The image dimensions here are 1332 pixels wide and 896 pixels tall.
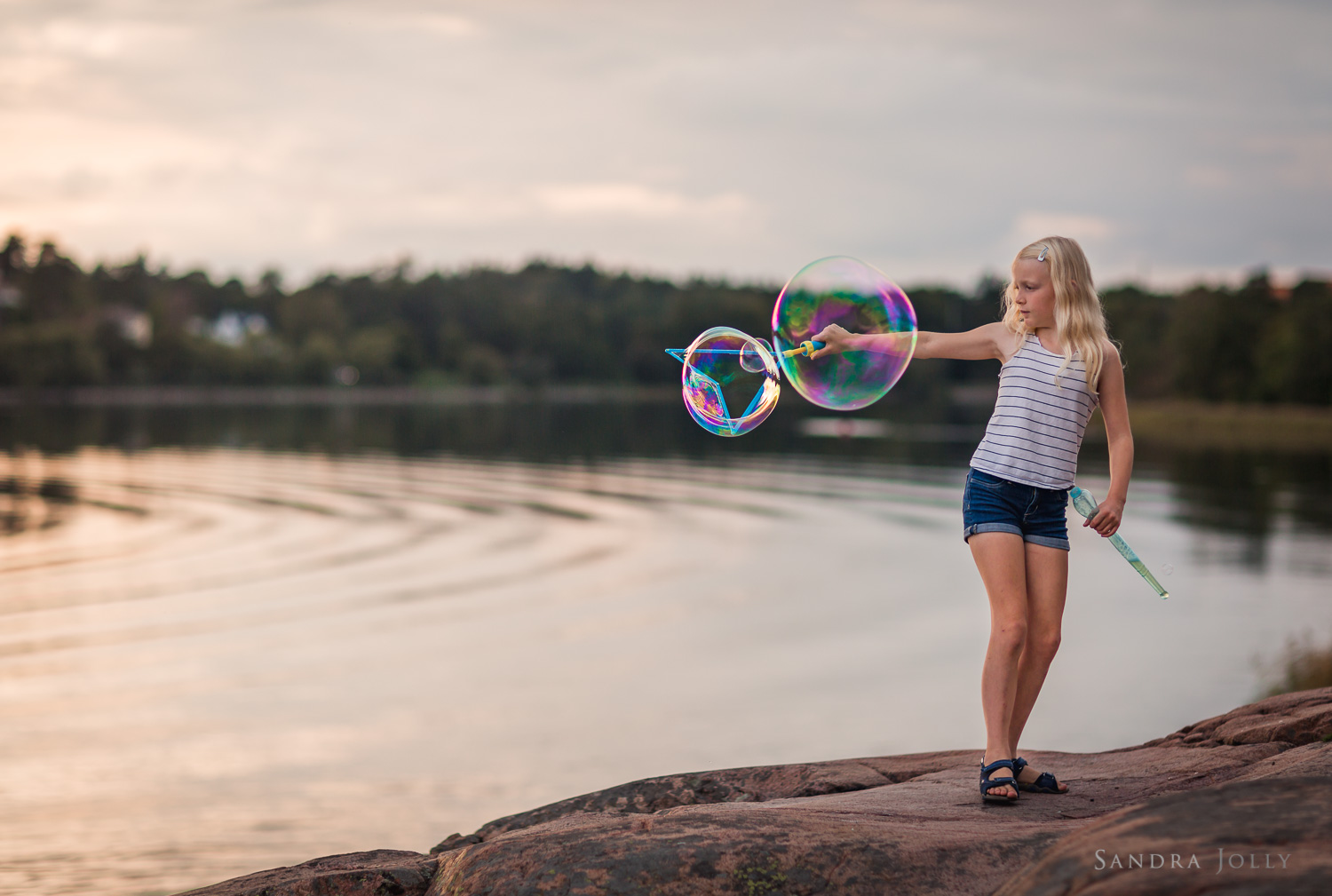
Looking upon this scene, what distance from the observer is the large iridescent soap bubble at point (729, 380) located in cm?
808

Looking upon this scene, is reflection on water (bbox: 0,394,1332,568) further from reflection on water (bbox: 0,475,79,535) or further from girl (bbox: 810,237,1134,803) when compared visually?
girl (bbox: 810,237,1134,803)

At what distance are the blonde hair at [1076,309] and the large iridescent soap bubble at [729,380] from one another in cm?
243

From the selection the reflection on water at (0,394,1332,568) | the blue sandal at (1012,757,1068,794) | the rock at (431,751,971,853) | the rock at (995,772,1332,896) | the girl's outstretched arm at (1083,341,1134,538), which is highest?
the girl's outstretched arm at (1083,341,1134,538)

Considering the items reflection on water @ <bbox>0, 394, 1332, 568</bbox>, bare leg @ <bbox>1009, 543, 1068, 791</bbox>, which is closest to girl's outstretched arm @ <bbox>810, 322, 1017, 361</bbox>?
bare leg @ <bbox>1009, 543, 1068, 791</bbox>

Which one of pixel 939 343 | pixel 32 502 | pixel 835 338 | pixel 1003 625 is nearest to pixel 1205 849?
pixel 1003 625

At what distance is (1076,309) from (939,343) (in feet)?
2.53

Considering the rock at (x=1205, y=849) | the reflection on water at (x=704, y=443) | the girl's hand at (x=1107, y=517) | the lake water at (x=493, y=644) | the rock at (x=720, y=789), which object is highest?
the girl's hand at (x=1107, y=517)

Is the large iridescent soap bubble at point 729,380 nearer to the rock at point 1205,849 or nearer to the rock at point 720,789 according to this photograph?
the rock at point 720,789

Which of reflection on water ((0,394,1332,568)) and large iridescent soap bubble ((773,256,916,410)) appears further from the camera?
reflection on water ((0,394,1332,568))

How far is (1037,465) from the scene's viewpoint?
5.92 metres

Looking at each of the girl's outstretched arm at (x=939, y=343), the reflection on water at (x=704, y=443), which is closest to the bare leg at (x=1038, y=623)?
the girl's outstretched arm at (x=939, y=343)

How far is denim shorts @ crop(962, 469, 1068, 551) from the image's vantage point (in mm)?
5934

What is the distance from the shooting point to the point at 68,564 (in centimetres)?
2681

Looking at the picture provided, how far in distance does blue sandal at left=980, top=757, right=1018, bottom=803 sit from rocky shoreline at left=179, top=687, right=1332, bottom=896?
0.06 m
